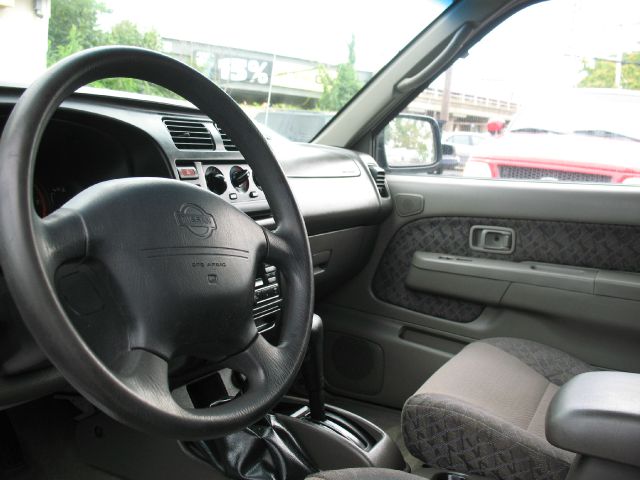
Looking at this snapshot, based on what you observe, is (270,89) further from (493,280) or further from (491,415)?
(491,415)

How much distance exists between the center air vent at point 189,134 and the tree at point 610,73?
1240 mm

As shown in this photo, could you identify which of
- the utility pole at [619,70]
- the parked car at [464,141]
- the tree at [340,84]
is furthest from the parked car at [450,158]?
the utility pole at [619,70]

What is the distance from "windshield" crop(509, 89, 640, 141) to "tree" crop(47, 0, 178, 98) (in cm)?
123

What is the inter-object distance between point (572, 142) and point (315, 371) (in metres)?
1.24

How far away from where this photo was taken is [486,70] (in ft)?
7.39

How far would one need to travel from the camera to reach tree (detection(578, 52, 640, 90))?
6.66 ft

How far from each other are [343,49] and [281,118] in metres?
0.33

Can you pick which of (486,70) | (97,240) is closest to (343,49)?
(486,70)

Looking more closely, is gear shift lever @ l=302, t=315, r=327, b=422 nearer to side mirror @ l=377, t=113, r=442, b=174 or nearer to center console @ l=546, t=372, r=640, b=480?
center console @ l=546, t=372, r=640, b=480

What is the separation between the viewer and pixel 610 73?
2.07 m

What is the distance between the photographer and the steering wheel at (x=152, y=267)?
2.33 ft

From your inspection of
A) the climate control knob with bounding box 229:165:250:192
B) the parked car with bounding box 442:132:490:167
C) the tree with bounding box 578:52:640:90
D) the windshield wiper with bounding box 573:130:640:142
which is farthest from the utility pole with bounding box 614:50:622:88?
the climate control knob with bounding box 229:165:250:192

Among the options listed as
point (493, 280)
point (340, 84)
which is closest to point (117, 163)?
point (340, 84)

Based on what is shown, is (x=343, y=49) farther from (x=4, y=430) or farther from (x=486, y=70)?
(x=4, y=430)
